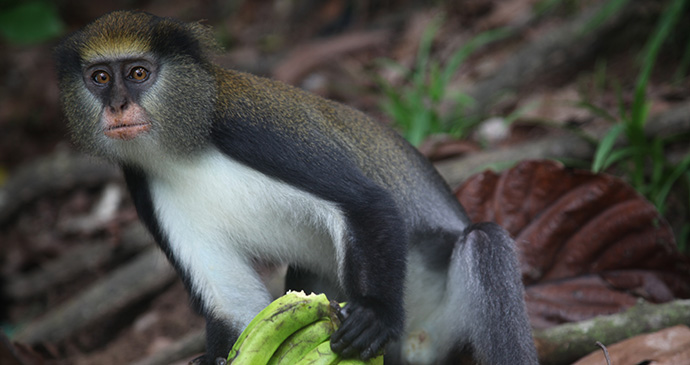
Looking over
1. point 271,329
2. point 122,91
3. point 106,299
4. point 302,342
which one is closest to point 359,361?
point 302,342

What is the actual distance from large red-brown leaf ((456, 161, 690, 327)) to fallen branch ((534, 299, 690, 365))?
293mm

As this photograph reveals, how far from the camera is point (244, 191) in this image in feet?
10.7

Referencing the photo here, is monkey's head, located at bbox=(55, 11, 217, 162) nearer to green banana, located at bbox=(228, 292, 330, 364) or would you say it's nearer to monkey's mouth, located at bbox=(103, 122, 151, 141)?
monkey's mouth, located at bbox=(103, 122, 151, 141)

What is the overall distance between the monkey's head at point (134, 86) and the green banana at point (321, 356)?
122 cm

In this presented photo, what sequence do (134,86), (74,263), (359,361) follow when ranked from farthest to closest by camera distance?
(74,263)
(134,86)
(359,361)

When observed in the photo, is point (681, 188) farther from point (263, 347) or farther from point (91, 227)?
point (91, 227)

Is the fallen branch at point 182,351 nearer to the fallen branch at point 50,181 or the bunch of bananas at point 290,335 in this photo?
the bunch of bananas at point 290,335

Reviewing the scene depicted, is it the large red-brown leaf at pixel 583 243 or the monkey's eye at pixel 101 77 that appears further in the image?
the large red-brown leaf at pixel 583 243

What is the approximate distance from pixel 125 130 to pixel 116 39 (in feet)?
1.57

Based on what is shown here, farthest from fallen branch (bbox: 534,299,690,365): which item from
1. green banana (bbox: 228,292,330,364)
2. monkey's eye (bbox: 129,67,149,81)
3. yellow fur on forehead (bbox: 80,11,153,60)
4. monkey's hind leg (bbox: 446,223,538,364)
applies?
yellow fur on forehead (bbox: 80,11,153,60)

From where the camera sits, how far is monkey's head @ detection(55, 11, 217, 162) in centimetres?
302

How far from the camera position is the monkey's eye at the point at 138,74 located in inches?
121

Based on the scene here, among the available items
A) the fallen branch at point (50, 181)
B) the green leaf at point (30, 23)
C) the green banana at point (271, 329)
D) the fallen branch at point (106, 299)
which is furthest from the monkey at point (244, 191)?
the green leaf at point (30, 23)

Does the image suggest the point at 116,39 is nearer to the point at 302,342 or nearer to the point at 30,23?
the point at 302,342
